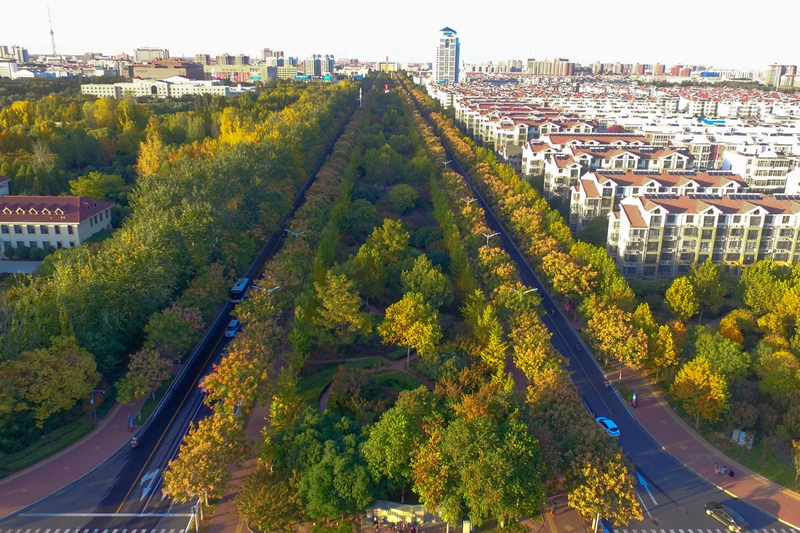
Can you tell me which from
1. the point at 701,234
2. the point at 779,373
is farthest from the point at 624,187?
the point at 779,373

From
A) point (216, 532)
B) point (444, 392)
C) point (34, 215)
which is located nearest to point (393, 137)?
point (34, 215)

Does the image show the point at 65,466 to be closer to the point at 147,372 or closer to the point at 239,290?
the point at 147,372

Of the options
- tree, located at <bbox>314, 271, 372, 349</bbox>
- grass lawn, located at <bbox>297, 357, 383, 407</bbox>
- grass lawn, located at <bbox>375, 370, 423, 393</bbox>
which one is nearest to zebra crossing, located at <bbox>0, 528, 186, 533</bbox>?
grass lawn, located at <bbox>297, 357, 383, 407</bbox>

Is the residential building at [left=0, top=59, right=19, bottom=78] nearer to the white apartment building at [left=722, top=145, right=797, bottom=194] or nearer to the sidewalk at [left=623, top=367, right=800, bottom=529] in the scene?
the white apartment building at [left=722, top=145, right=797, bottom=194]

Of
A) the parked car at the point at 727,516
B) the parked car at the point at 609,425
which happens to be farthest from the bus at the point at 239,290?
the parked car at the point at 727,516

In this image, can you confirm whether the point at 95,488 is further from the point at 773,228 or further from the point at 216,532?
the point at 773,228
